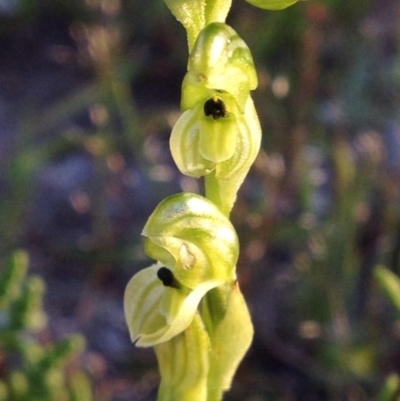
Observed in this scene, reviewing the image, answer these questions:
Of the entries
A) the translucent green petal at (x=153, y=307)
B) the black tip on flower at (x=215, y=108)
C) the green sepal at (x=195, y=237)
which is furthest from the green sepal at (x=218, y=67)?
the translucent green petal at (x=153, y=307)

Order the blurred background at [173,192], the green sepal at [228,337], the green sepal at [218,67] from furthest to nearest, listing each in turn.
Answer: the blurred background at [173,192] < the green sepal at [228,337] < the green sepal at [218,67]

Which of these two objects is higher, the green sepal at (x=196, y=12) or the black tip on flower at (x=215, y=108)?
the green sepal at (x=196, y=12)

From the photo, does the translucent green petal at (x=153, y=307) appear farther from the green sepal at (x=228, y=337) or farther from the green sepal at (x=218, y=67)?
the green sepal at (x=218, y=67)

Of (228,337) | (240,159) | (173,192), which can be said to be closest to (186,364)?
(228,337)

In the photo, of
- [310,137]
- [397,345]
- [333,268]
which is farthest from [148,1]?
[397,345]

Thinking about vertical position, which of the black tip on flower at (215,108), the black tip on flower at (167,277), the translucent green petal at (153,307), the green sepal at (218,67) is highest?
the green sepal at (218,67)

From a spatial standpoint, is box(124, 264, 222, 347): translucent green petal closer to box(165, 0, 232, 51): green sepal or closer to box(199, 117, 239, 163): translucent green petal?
box(199, 117, 239, 163): translucent green petal

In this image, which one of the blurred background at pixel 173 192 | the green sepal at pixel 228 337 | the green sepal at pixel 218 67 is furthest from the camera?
the blurred background at pixel 173 192
